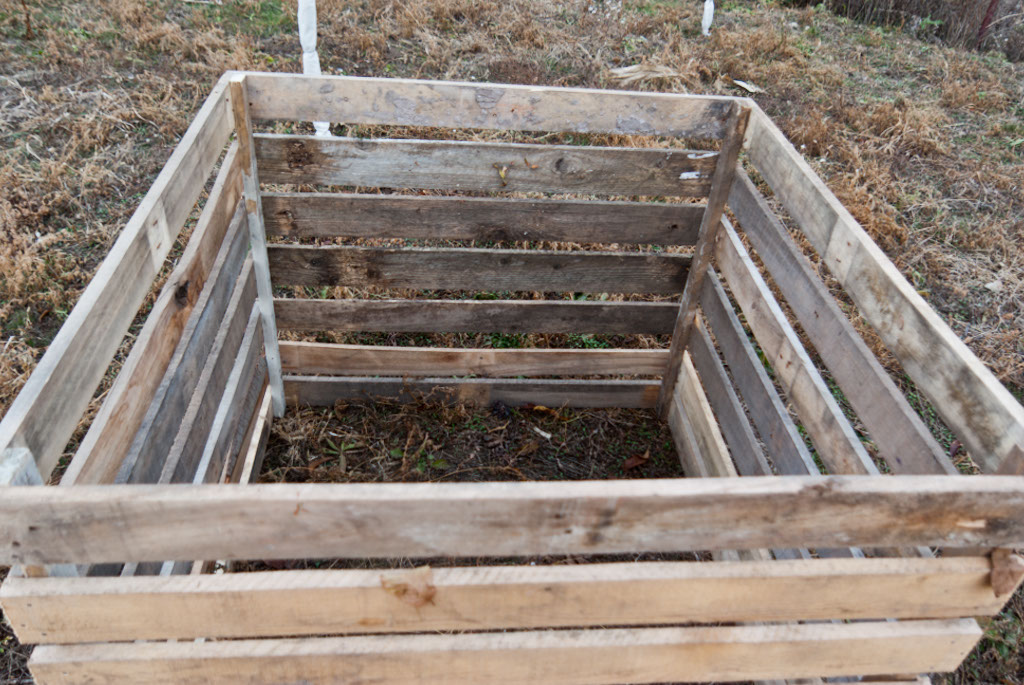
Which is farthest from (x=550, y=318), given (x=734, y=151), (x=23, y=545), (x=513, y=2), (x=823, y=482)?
(x=513, y=2)

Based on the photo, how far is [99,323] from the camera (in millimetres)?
1710

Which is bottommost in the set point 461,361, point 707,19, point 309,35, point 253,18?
point 461,361

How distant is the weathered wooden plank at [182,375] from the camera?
2.01 m

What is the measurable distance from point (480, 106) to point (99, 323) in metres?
1.68

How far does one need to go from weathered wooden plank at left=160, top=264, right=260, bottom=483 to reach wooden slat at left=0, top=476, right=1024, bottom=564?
2.68 feet

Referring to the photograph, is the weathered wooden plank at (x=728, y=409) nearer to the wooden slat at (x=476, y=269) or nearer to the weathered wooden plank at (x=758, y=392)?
the weathered wooden plank at (x=758, y=392)

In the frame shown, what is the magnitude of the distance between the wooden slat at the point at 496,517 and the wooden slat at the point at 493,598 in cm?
16

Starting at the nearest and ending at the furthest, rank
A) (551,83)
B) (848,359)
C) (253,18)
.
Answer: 1. (848,359)
2. (551,83)
3. (253,18)

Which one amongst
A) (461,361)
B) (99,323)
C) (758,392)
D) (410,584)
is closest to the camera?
(410,584)

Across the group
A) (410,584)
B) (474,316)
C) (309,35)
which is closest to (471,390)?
(474,316)

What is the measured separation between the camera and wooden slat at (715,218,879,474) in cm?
218

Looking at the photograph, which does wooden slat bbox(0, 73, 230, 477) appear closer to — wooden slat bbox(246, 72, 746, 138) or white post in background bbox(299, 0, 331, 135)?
wooden slat bbox(246, 72, 746, 138)

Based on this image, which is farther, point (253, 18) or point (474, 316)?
point (253, 18)

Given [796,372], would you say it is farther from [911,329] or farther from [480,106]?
[480,106]
